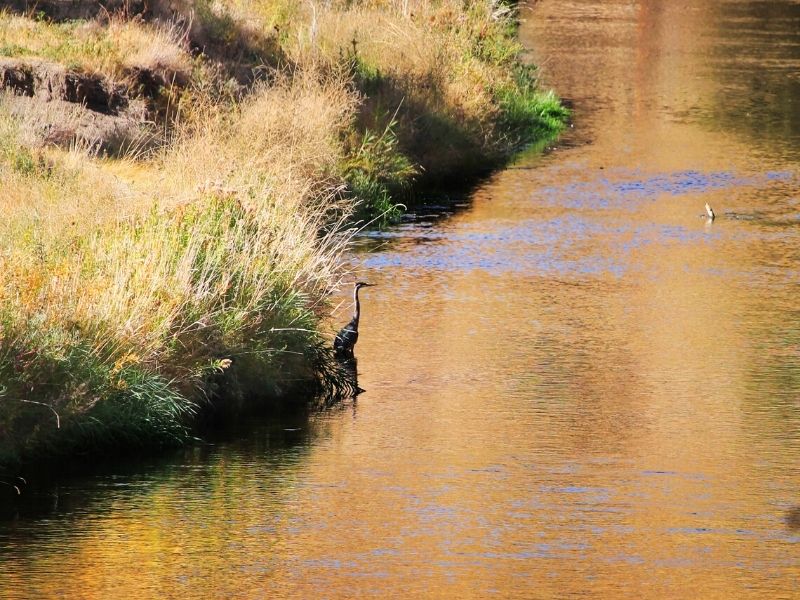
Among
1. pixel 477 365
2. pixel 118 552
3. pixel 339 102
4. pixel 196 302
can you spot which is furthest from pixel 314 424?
pixel 339 102

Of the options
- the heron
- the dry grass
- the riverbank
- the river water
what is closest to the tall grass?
the riverbank

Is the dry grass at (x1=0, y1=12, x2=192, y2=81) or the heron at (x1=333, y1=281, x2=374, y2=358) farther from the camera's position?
the dry grass at (x1=0, y1=12, x2=192, y2=81)

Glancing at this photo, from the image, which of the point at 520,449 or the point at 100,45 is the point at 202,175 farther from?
the point at 100,45

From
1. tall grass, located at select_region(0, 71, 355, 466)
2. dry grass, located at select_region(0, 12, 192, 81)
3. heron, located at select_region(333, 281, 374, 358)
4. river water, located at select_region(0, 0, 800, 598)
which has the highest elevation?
dry grass, located at select_region(0, 12, 192, 81)

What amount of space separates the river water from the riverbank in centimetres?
66

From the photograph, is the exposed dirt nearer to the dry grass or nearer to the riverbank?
the riverbank

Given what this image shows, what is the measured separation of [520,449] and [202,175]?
6.30 metres

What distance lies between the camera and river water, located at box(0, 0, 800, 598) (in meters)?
11.4

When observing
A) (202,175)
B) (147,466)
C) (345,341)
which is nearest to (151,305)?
(147,466)

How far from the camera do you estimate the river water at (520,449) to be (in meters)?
11.4

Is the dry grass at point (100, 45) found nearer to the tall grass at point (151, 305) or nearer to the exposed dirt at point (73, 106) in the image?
A: the exposed dirt at point (73, 106)

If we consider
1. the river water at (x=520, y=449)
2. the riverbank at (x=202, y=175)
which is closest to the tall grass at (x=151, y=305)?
the riverbank at (x=202, y=175)

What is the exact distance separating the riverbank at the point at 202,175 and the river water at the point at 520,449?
0.66 m

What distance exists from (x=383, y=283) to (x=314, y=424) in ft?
20.1
